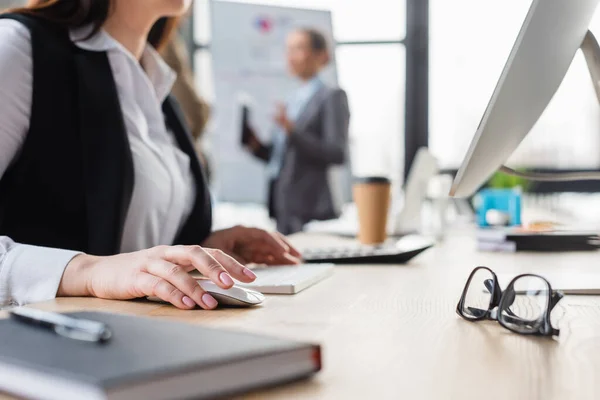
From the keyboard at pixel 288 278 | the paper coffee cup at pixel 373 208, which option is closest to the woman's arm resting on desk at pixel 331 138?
the paper coffee cup at pixel 373 208

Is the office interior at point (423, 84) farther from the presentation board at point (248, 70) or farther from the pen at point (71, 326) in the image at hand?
the pen at point (71, 326)

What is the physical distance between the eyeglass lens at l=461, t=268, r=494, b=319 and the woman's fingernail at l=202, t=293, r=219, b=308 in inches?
10.7

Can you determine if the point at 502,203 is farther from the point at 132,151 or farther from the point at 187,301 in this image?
the point at 187,301

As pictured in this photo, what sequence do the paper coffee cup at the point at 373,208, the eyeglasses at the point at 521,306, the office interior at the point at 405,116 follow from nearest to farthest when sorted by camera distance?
the eyeglasses at the point at 521,306
the paper coffee cup at the point at 373,208
the office interior at the point at 405,116

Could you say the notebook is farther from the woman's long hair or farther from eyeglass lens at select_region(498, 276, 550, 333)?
the woman's long hair

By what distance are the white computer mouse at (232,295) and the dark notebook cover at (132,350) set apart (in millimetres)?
223

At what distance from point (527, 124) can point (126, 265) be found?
0.56 metres

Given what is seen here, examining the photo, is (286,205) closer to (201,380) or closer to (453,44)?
(453,44)

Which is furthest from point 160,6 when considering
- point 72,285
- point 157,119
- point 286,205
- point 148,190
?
point 286,205

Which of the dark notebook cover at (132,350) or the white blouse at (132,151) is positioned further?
the white blouse at (132,151)

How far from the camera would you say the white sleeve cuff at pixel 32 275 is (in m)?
0.86

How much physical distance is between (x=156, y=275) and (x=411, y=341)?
1.05 ft

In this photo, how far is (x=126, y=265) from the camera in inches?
31.9

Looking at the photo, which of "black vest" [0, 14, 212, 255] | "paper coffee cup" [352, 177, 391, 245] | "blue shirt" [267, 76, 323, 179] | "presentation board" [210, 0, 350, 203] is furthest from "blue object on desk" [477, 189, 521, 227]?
"presentation board" [210, 0, 350, 203]
